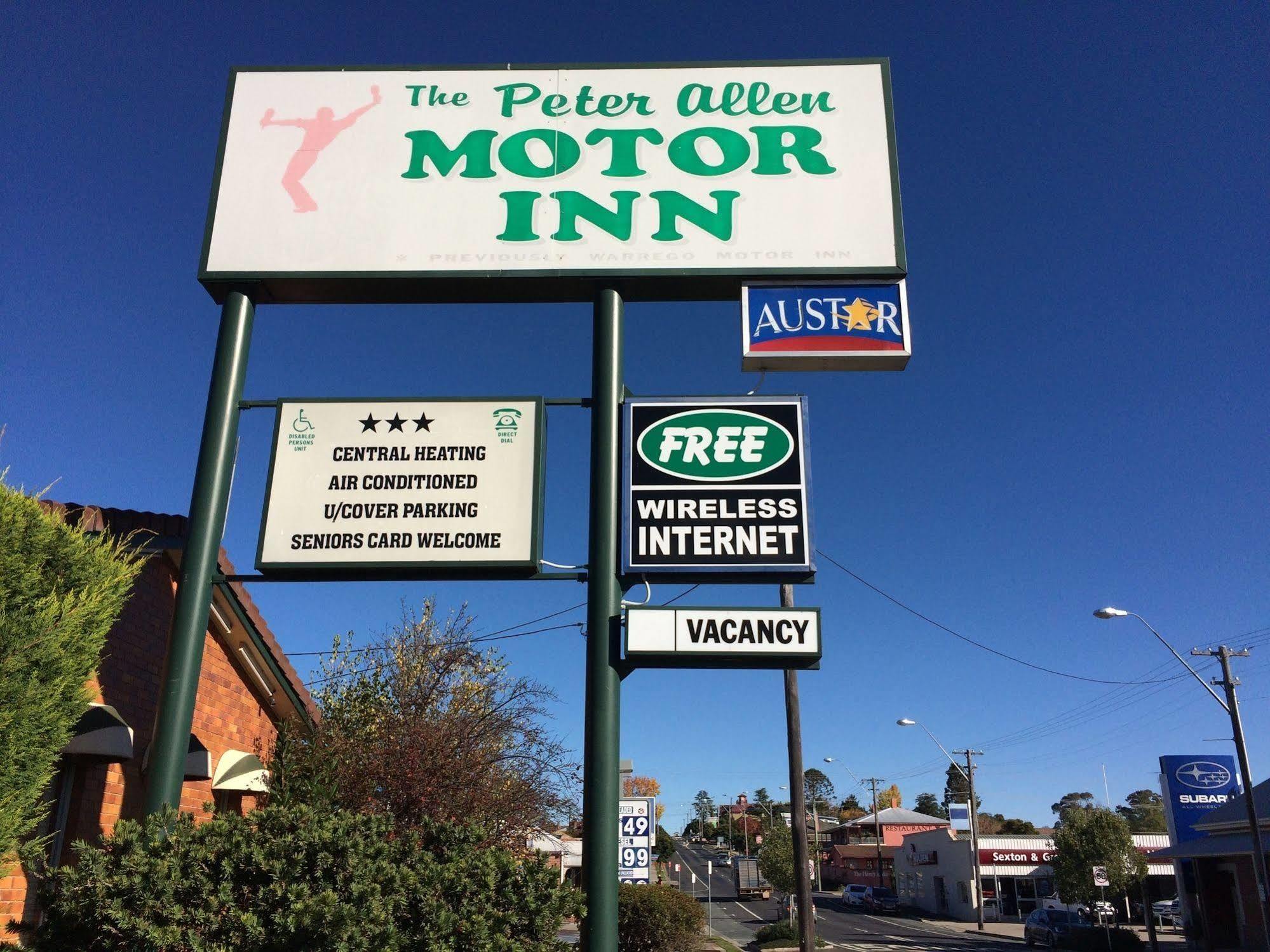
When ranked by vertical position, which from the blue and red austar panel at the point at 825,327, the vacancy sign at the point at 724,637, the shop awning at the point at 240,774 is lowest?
the shop awning at the point at 240,774

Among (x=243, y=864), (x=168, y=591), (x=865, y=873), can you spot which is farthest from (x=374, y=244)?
(x=865, y=873)

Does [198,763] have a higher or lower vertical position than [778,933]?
higher

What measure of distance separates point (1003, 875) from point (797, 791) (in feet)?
146

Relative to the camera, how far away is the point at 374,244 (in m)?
8.60

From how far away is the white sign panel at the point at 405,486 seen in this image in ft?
24.1

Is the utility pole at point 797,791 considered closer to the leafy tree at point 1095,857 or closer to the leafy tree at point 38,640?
the leafy tree at point 38,640

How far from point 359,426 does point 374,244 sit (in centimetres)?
191

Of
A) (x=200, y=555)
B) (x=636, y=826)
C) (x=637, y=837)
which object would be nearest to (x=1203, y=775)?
(x=637, y=837)

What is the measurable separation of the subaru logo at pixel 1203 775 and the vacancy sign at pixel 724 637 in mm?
43793

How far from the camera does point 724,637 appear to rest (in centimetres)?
672

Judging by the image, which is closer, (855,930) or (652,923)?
(652,923)

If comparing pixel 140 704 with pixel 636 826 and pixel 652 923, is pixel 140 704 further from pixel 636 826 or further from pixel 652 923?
pixel 652 923

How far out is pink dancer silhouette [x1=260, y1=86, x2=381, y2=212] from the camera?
8.85m

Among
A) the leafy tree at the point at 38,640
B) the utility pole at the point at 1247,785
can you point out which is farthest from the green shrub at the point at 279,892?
the utility pole at the point at 1247,785
